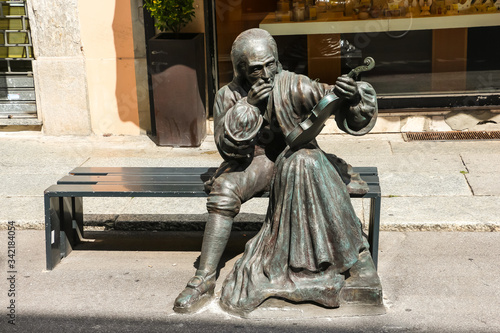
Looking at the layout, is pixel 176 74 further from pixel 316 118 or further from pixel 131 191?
pixel 316 118

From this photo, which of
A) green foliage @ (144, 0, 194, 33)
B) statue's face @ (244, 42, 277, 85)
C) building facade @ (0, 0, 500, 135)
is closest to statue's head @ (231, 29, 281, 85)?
statue's face @ (244, 42, 277, 85)

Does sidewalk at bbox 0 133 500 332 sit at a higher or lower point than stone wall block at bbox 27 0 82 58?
lower

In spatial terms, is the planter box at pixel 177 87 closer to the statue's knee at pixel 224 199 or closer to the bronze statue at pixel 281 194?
the bronze statue at pixel 281 194

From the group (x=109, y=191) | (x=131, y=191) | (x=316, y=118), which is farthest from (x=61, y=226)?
(x=316, y=118)

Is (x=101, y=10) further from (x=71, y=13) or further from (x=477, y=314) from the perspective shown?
(x=477, y=314)

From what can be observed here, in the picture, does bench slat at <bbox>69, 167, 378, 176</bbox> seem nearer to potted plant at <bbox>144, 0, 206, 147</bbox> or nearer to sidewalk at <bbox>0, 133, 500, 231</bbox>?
sidewalk at <bbox>0, 133, 500, 231</bbox>

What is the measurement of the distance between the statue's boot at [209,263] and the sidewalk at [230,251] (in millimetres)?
123

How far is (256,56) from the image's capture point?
456 cm

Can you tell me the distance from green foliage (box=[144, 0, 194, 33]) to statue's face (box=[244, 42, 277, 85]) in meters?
3.22

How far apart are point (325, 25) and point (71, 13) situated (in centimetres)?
278

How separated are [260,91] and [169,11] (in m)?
3.39

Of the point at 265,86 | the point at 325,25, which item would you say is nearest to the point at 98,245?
the point at 265,86

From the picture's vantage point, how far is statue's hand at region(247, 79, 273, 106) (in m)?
4.61

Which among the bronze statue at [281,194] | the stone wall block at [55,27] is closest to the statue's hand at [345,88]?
the bronze statue at [281,194]
